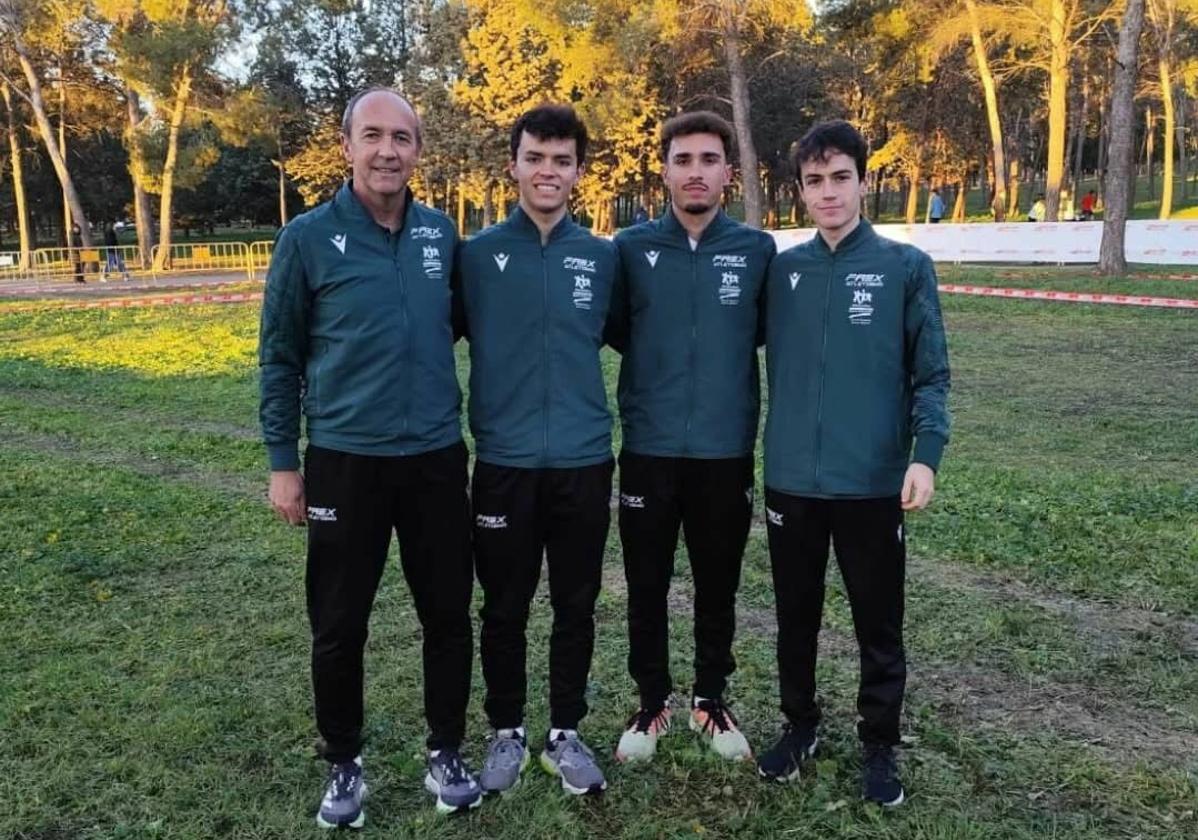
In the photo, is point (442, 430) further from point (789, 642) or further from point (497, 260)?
point (789, 642)

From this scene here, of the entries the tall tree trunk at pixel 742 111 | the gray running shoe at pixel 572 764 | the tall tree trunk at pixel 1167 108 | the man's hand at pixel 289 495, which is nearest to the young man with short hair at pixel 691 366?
the gray running shoe at pixel 572 764

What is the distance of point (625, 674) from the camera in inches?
162

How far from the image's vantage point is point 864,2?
27.4 meters

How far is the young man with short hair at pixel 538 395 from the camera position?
312 cm

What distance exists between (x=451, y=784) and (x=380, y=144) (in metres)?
1.99

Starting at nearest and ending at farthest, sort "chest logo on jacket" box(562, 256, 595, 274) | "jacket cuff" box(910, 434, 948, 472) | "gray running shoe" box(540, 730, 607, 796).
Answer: "jacket cuff" box(910, 434, 948, 472), "chest logo on jacket" box(562, 256, 595, 274), "gray running shoe" box(540, 730, 607, 796)

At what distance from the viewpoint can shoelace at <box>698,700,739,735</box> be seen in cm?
352

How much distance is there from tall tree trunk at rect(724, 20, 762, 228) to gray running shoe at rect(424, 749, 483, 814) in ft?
67.3

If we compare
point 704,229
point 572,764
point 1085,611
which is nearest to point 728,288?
point 704,229

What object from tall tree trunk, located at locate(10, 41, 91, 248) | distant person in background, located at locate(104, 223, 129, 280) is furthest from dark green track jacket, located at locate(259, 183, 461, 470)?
distant person in background, located at locate(104, 223, 129, 280)

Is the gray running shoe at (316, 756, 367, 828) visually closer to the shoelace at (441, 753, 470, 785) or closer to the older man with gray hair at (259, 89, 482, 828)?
the older man with gray hair at (259, 89, 482, 828)

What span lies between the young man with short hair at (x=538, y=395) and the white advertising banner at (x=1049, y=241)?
1946cm

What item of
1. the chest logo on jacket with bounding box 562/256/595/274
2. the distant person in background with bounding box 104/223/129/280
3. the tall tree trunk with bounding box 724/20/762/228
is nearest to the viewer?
the chest logo on jacket with bounding box 562/256/595/274

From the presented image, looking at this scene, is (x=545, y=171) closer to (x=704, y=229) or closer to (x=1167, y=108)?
(x=704, y=229)
